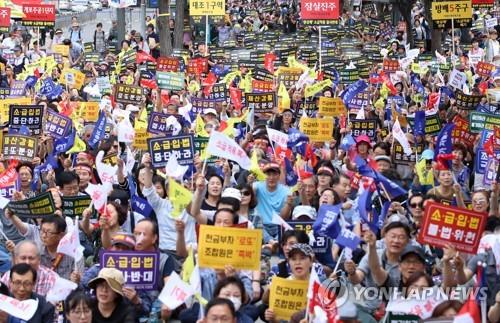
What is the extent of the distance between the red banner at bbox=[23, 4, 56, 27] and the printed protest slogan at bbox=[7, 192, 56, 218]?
62.5 ft

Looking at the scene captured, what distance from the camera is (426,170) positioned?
15023 mm

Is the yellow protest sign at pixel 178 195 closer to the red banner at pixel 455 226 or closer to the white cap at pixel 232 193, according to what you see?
the white cap at pixel 232 193

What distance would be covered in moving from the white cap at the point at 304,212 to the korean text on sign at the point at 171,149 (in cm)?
192

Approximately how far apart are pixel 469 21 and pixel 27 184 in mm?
14062

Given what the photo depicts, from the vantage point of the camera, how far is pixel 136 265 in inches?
398

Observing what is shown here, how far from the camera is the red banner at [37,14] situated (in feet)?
99.1

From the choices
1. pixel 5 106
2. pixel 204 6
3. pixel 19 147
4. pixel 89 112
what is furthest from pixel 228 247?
pixel 204 6

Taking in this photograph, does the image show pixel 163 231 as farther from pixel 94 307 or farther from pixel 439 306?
pixel 439 306

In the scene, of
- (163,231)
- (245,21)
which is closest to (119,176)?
(163,231)

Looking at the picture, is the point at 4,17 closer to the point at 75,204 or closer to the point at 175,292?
the point at 75,204

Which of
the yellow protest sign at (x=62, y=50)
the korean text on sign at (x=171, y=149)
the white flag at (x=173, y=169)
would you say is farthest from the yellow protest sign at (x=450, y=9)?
the white flag at (x=173, y=169)

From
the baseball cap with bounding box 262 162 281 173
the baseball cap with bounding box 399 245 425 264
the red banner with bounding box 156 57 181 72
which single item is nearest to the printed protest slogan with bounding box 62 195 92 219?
the baseball cap with bounding box 262 162 281 173

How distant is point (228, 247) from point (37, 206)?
246 cm

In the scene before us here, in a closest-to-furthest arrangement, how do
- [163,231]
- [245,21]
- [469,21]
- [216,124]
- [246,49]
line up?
[163,231] → [216,124] → [469,21] → [246,49] → [245,21]
